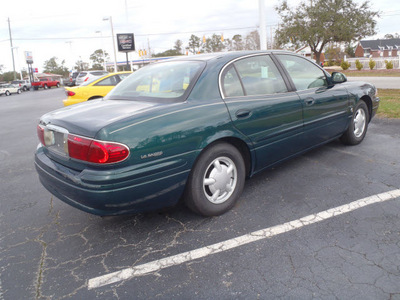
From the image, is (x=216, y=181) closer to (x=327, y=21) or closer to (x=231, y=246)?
(x=231, y=246)

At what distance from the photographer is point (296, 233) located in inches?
112

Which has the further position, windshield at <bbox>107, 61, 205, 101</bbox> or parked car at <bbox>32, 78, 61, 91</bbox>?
parked car at <bbox>32, 78, 61, 91</bbox>

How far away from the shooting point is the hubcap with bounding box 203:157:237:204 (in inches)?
122

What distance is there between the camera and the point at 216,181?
3.13 m

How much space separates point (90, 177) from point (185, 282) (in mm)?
1043

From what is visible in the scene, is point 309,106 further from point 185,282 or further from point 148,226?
point 185,282

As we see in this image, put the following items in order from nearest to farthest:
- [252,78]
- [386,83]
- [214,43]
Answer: [252,78], [386,83], [214,43]

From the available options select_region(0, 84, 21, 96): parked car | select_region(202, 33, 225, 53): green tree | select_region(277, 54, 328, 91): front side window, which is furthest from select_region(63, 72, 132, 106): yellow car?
select_region(202, 33, 225, 53): green tree

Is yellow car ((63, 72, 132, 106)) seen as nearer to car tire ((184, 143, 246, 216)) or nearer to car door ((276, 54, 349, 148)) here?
car door ((276, 54, 349, 148))

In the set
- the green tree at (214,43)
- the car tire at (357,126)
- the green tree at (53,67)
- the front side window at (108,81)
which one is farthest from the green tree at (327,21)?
the green tree at (53,67)

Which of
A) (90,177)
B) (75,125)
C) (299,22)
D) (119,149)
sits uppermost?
(299,22)

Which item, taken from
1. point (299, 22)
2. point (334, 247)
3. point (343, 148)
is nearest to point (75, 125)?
point (334, 247)

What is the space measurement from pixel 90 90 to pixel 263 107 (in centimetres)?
880

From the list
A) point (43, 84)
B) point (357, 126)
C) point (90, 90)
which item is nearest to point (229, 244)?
point (357, 126)
